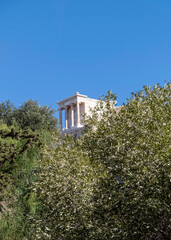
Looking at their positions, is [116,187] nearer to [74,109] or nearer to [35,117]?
[35,117]

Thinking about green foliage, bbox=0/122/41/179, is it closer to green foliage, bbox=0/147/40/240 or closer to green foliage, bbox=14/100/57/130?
green foliage, bbox=0/147/40/240

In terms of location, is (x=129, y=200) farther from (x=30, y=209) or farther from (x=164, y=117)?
(x=30, y=209)

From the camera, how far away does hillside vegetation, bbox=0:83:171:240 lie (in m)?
11.2

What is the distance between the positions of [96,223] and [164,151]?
3.25m

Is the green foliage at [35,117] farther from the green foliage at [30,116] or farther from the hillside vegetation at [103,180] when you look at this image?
the hillside vegetation at [103,180]

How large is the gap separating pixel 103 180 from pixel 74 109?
73.1 meters

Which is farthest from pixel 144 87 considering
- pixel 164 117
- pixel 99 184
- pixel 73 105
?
pixel 73 105

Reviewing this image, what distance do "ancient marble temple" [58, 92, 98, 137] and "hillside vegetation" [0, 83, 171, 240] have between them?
178 feet

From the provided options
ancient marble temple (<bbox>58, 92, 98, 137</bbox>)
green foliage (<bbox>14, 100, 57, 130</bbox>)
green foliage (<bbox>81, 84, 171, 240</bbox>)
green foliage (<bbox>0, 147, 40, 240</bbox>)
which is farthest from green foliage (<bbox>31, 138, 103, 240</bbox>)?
ancient marble temple (<bbox>58, 92, 98, 137</bbox>)

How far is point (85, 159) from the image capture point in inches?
687

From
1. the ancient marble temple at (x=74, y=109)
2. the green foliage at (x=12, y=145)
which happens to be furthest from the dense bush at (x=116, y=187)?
the ancient marble temple at (x=74, y=109)

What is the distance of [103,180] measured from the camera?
12664 mm

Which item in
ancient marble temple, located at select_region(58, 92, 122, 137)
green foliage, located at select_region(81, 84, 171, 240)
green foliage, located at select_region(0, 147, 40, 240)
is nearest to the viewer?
green foliage, located at select_region(81, 84, 171, 240)

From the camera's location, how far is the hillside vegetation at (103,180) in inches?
441
